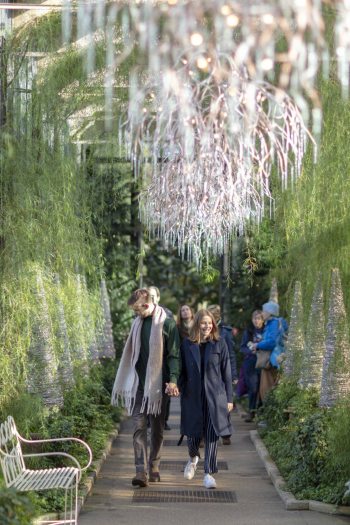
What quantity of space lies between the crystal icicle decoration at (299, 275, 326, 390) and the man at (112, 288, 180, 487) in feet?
6.18

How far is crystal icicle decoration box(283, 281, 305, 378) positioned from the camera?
14.4 metres

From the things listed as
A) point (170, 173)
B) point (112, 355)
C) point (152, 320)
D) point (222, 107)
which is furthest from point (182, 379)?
point (112, 355)

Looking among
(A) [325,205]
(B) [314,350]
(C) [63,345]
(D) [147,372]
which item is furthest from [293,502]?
(C) [63,345]

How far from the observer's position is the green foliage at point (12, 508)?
6402 millimetres

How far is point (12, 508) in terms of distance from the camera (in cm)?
658

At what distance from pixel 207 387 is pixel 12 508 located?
438 centimetres

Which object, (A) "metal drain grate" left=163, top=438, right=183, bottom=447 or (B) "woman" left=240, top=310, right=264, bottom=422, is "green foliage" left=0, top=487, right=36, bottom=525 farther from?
(B) "woman" left=240, top=310, right=264, bottom=422

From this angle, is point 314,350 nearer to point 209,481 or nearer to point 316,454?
point 209,481

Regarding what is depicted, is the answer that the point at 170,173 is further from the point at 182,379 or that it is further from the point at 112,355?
the point at 112,355

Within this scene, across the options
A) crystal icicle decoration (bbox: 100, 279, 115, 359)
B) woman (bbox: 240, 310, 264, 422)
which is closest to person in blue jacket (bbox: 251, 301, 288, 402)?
woman (bbox: 240, 310, 264, 422)

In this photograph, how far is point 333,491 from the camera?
950 cm

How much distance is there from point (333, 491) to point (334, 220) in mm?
2632

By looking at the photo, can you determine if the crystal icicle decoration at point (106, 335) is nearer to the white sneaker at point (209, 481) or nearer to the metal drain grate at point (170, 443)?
the metal drain grate at point (170, 443)

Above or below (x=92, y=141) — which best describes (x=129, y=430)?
below
